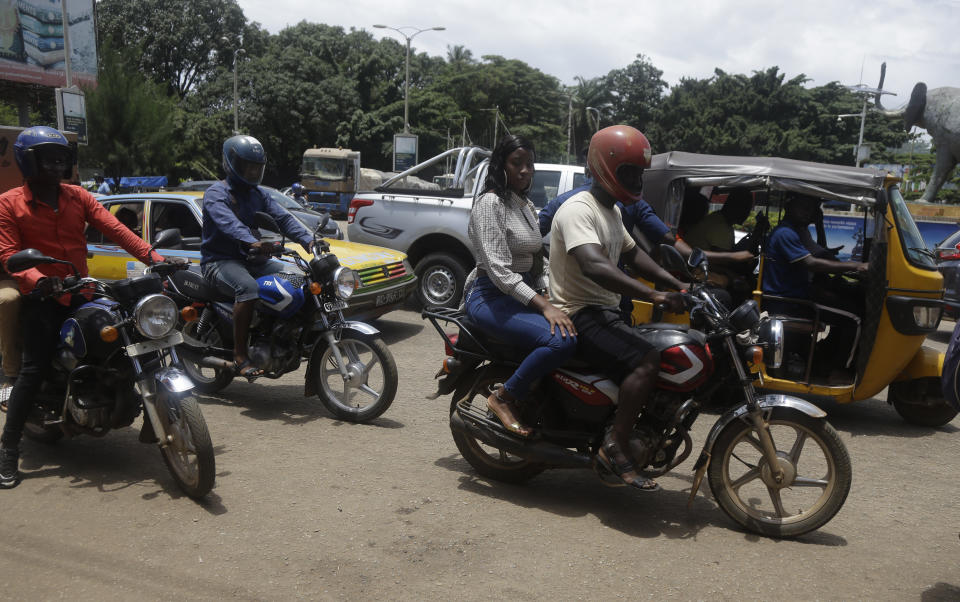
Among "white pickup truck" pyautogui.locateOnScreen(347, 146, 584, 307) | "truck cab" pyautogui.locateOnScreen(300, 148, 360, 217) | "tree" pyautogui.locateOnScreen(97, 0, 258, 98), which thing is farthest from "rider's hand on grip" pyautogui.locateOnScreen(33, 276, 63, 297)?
"tree" pyautogui.locateOnScreen(97, 0, 258, 98)

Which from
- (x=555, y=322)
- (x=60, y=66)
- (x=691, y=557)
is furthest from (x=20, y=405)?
(x=60, y=66)

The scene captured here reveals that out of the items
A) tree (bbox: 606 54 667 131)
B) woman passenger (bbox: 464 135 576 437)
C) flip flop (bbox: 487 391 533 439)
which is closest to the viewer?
woman passenger (bbox: 464 135 576 437)

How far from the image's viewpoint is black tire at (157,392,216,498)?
3979 mm

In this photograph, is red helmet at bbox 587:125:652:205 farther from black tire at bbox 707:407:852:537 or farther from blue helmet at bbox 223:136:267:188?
blue helmet at bbox 223:136:267:188

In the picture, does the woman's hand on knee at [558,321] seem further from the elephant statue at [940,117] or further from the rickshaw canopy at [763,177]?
the elephant statue at [940,117]

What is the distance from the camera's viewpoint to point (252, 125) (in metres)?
47.0

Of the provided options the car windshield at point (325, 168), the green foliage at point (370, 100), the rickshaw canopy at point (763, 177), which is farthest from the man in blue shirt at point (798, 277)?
the green foliage at point (370, 100)

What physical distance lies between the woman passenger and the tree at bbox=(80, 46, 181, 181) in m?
32.0

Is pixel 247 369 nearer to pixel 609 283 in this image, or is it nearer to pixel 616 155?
pixel 609 283

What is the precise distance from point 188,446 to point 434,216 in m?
6.00

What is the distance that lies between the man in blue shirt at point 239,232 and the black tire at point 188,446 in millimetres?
1623

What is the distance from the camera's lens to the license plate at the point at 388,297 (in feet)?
26.5

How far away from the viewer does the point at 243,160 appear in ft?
18.9

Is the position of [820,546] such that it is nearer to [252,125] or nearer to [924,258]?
[924,258]
